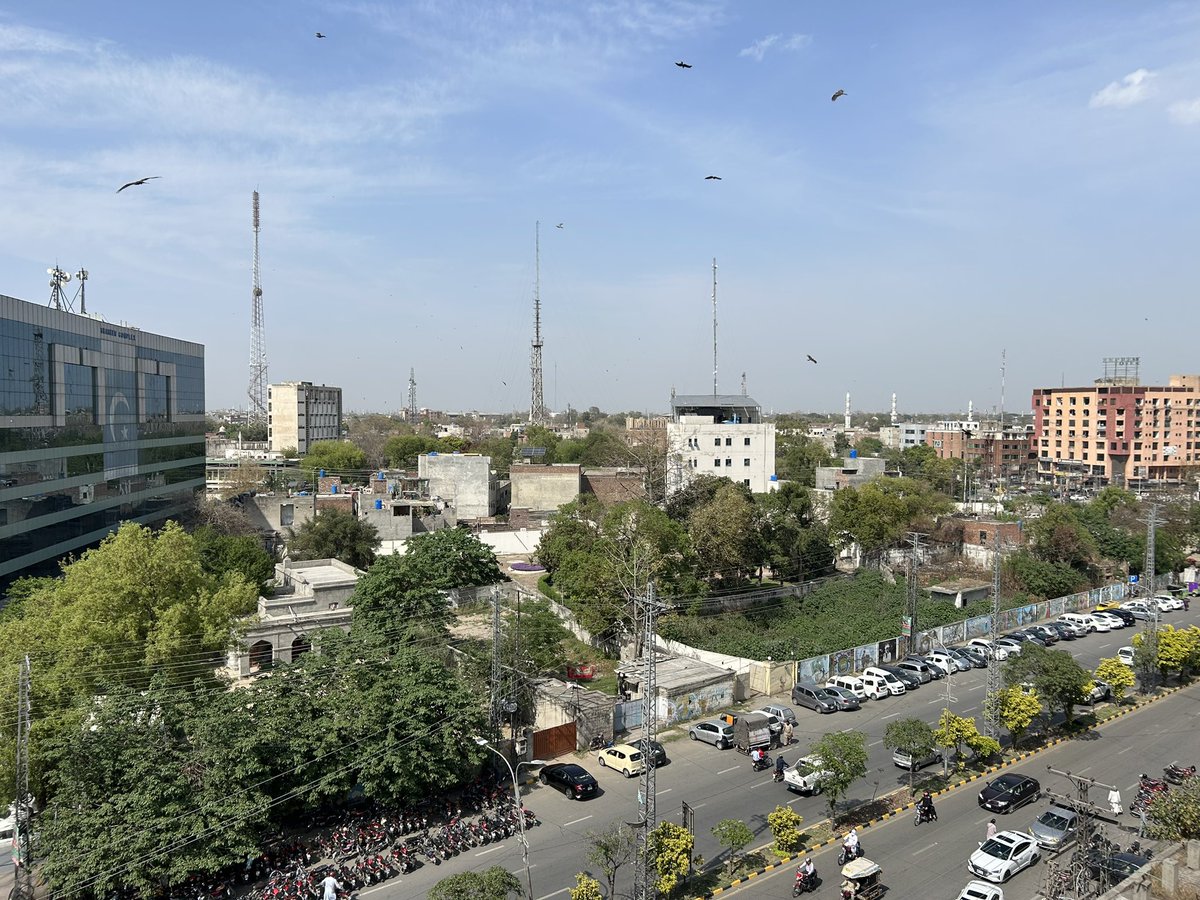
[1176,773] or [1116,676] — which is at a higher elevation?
[1116,676]

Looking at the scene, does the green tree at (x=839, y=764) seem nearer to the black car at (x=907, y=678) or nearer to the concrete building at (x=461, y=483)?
the black car at (x=907, y=678)

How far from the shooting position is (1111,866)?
50.4 ft

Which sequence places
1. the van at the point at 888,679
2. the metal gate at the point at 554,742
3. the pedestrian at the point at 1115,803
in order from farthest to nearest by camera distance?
the van at the point at 888,679 < the metal gate at the point at 554,742 < the pedestrian at the point at 1115,803

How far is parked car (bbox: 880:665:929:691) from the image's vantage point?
2818 centimetres

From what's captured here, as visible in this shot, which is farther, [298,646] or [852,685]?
[298,646]

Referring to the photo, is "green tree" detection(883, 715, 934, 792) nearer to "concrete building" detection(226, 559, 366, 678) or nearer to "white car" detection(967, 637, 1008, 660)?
"white car" detection(967, 637, 1008, 660)

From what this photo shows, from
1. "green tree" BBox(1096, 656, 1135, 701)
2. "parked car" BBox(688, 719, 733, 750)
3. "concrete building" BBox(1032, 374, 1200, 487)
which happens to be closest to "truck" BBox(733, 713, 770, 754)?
"parked car" BBox(688, 719, 733, 750)

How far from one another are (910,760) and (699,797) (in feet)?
16.9

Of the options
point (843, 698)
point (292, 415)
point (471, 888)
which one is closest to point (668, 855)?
point (471, 888)

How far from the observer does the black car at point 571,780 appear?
1944cm

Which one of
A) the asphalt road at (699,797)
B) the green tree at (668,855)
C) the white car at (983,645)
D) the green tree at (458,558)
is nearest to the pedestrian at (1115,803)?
the asphalt road at (699,797)

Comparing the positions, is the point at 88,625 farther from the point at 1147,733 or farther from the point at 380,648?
the point at 1147,733

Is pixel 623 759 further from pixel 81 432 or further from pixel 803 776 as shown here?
pixel 81 432

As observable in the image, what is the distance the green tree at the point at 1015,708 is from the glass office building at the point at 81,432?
33.1m
